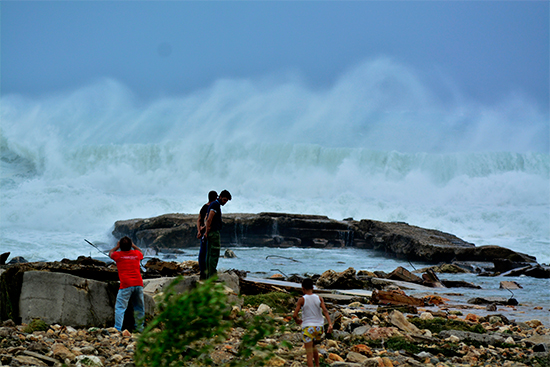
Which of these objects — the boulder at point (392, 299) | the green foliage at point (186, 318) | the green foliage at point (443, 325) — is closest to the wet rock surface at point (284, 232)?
the boulder at point (392, 299)

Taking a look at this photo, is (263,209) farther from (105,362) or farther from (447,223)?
(105,362)

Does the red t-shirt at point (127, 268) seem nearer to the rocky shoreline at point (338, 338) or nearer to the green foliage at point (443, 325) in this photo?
the rocky shoreline at point (338, 338)

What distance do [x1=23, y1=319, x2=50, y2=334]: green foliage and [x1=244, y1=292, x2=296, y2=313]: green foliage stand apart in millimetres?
3816

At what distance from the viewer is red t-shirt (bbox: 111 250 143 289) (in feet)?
22.3

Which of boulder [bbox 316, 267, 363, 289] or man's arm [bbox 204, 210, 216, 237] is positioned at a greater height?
man's arm [bbox 204, 210, 216, 237]

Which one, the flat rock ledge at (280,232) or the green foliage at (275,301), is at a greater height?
the flat rock ledge at (280,232)

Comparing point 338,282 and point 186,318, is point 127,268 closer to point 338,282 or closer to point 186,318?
point 186,318

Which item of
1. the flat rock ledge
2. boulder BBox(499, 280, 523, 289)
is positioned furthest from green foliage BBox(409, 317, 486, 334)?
the flat rock ledge

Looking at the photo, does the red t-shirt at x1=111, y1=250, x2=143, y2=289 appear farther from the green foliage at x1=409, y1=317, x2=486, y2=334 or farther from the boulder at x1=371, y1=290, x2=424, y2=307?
the boulder at x1=371, y1=290, x2=424, y2=307

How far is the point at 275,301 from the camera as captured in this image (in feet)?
31.1

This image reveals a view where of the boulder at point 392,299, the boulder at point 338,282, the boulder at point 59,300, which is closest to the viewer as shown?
the boulder at point 59,300

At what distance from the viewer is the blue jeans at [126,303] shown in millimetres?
6711

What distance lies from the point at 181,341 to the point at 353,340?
454 centimetres

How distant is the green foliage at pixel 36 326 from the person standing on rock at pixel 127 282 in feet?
2.88
